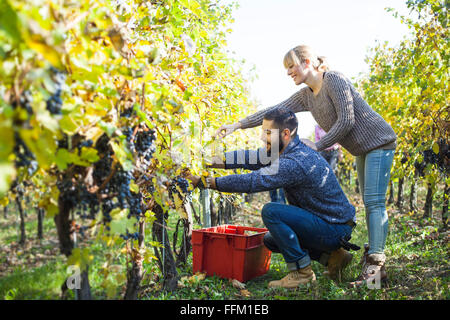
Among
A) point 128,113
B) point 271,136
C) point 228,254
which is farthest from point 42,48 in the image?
point 228,254

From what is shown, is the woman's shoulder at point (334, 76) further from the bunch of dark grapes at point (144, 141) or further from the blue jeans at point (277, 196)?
the blue jeans at point (277, 196)

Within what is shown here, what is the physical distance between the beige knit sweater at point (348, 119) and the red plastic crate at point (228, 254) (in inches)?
30.0

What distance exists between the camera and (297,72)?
2.44 m

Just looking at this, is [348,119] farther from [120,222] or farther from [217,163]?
[120,222]

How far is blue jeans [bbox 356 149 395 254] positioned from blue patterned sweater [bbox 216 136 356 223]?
15 cm

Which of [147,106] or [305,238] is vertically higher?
[147,106]

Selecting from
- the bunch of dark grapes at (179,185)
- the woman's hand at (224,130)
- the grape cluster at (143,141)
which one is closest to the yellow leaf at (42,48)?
the grape cluster at (143,141)

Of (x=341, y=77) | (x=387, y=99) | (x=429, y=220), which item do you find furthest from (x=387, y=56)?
(x=341, y=77)

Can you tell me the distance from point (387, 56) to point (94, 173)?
6.61 meters

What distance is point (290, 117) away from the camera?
2.29m

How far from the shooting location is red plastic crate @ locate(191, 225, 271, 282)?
236cm
